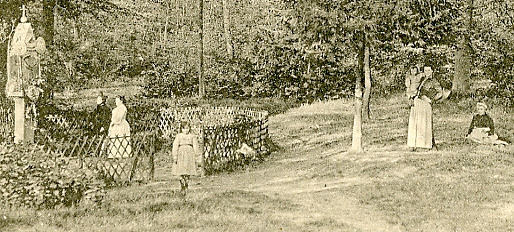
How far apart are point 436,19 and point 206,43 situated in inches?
1400

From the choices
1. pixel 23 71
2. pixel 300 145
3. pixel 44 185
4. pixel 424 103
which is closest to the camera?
pixel 44 185

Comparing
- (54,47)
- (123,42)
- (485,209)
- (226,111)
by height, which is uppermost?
(123,42)

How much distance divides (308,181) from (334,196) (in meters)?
1.80

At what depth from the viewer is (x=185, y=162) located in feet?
37.1

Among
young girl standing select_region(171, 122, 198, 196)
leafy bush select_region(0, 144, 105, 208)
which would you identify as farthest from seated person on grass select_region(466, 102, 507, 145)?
leafy bush select_region(0, 144, 105, 208)

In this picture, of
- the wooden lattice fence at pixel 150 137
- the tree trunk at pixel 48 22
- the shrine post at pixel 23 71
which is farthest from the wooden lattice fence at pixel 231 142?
the tree trunk at pixel 48 22

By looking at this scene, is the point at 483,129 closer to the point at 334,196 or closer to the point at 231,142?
the point at 334,196

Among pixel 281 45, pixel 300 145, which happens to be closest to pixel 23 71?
pixel 300 145

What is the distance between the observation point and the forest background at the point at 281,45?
14.6 meters

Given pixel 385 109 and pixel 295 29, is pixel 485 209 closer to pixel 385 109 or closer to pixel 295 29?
pixel 295 29

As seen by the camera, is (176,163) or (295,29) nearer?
(176,163)

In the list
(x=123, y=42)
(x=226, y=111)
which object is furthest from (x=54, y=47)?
(x=123, y=42)

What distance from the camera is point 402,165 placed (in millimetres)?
12867

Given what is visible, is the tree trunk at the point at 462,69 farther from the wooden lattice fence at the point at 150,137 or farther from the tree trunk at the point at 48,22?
the tree trunk at the point at 48,22
